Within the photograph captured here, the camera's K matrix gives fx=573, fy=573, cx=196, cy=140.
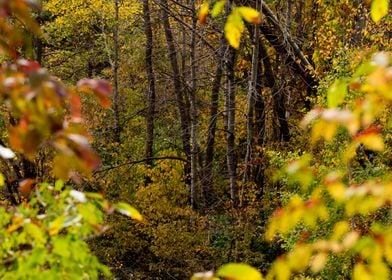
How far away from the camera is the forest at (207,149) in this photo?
146cm

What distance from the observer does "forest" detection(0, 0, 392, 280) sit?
1.46 meters

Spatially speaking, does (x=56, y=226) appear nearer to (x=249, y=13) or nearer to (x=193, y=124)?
(x=249, y=13)

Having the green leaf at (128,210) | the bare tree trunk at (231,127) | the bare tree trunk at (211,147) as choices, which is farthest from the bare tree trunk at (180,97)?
the green leaf at (128,210)

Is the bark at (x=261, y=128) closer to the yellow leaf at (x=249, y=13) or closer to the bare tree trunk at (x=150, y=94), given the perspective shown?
the bare tree trunk at (x=150, y=94)

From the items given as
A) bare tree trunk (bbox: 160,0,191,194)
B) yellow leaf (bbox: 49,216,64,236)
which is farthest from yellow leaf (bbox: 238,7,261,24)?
bare tree trunk (bbox: 160,0,191,194)

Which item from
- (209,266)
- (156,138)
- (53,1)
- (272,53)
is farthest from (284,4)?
(53,1)

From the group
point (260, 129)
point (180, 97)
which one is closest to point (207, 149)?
point (180, 97)

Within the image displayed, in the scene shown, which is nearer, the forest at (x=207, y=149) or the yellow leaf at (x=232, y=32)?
the forest at (x=207, y=149)

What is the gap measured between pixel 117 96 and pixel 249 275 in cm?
1640

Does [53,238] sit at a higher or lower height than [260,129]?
lower

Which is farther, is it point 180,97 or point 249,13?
point 180,97

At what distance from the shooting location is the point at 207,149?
1426 centimetres

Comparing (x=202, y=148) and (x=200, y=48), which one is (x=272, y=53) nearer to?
(x=200, y=48)

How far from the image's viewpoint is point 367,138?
1.41 metres
